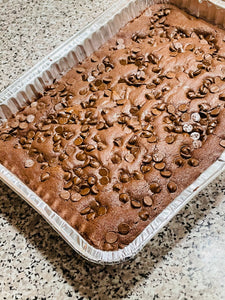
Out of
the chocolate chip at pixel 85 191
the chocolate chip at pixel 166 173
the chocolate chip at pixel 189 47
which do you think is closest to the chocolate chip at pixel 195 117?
the chocolate chip at pixel 166 173

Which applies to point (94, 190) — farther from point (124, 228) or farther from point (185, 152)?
point (185, 152)

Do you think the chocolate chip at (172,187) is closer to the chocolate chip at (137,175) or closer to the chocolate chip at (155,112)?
the chocolate chip at (137,175)

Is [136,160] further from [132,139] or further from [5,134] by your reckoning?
[5,134]

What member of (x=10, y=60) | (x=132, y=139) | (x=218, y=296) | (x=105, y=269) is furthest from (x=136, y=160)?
(x=10, y=60)

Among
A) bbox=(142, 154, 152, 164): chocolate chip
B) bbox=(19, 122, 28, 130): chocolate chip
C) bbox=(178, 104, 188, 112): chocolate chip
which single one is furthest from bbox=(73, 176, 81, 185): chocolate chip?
bbox=(178, 104, 188, 112): chocolate chip

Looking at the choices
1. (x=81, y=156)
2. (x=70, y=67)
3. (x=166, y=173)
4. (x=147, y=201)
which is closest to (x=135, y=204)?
(x=147, y=201)

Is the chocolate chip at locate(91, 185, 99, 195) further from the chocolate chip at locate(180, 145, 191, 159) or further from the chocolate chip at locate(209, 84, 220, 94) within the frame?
the chocolate chip at locate(209, 84, 220, 94)
